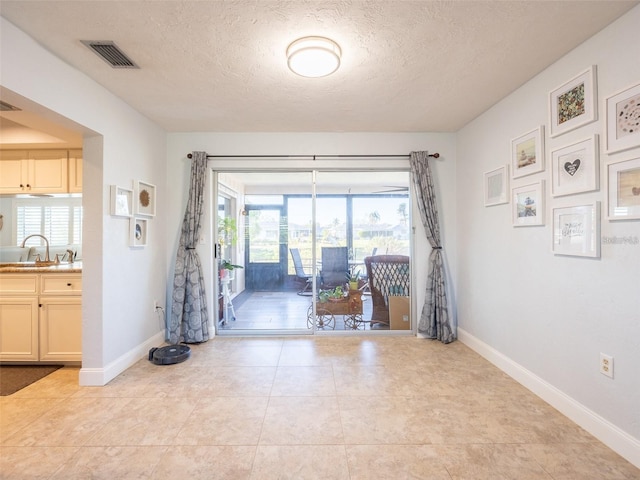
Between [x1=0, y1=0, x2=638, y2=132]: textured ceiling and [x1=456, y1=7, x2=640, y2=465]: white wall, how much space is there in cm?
21

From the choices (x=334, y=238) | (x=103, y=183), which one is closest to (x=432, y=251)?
(x=334, y=238)

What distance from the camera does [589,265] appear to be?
1.96 meters

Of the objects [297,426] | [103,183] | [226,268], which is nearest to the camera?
[297,426]

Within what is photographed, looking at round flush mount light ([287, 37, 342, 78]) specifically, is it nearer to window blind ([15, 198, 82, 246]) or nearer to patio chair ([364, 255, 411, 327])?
patio chair ([364, 255, 411, 327])

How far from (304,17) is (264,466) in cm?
253

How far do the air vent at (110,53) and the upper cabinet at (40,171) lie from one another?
1465 mm

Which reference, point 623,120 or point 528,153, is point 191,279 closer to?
point 528,153

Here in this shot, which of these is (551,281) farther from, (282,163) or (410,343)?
(282,163)

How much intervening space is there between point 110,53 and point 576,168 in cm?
326

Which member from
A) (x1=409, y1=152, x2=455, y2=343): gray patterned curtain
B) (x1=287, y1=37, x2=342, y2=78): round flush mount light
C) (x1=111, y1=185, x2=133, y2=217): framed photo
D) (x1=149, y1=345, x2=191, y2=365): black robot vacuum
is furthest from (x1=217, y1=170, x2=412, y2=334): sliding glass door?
(x1=287, y1=37, x2=342, y2=78): round flush mount light

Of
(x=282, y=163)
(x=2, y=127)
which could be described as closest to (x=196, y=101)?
(x=282, y=163)

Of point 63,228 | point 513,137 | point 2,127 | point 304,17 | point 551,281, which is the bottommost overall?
point 551,281

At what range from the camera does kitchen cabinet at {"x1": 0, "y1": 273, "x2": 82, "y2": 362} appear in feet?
9.20

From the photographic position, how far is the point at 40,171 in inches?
125
